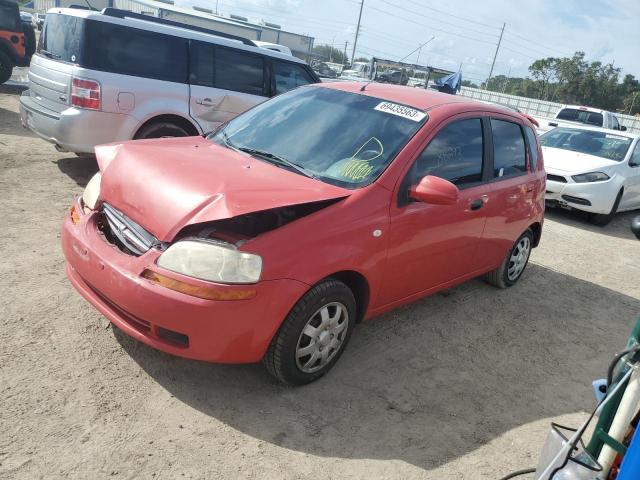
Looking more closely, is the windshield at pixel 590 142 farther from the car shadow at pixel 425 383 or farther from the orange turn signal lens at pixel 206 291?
the orange turn signal lens at pixel 206 291

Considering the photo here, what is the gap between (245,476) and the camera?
2.49 m

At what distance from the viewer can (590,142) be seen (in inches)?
389

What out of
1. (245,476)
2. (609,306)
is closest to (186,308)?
(245,476)

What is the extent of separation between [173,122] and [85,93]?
1.10 m

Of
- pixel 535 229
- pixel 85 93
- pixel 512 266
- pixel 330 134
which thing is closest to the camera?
pixel 330 134

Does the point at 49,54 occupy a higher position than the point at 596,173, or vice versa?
the point at 49,54

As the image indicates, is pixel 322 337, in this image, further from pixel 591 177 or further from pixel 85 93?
pixel 591 177

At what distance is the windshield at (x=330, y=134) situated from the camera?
341 centimetres

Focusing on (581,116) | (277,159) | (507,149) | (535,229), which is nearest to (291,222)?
(277,159)

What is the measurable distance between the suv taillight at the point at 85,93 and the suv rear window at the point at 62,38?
0.98ft

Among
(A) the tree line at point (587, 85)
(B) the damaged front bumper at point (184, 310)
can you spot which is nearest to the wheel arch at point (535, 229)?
(B) the damaged front bumper at point (184, 310)

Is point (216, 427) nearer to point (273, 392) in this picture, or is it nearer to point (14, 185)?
point (273, 392)

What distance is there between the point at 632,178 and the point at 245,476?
915cm

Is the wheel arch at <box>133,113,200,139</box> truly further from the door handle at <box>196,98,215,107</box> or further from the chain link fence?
the chain link fence
